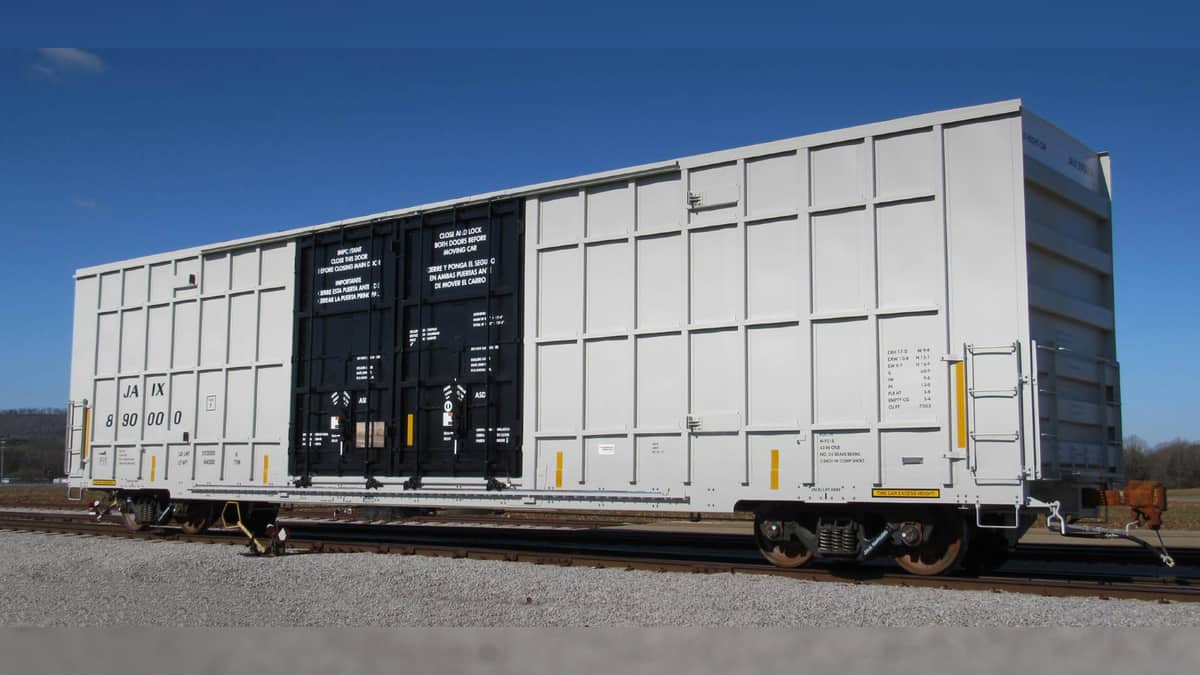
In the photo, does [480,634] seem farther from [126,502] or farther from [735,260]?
[126,502]

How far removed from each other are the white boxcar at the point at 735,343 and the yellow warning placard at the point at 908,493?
3cm

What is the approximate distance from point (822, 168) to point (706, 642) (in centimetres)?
647

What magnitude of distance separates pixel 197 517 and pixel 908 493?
38.8ft

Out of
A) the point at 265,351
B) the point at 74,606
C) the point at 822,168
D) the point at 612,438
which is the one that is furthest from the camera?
the point at 265,351

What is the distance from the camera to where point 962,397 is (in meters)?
9.74

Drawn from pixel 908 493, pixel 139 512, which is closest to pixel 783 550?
pixel 908 493

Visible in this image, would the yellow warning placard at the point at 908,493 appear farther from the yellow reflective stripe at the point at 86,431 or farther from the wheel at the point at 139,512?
the yellow reflective stripe at the point at 86,431

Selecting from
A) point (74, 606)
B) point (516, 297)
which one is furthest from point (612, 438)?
point (74, 606)

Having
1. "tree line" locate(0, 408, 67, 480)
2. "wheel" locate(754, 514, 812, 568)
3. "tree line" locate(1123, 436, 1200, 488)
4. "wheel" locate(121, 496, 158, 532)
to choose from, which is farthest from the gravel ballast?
"tree line" locate(0, 408, 67, 480)

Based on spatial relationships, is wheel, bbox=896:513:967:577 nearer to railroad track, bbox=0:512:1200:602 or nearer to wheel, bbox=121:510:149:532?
railroad track, bbox=0:512:1200:602

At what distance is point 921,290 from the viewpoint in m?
10.1

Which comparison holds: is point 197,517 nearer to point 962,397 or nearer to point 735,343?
point 735,343

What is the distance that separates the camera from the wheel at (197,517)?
16391 millimetres

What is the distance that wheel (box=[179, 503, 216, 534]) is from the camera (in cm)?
1639
